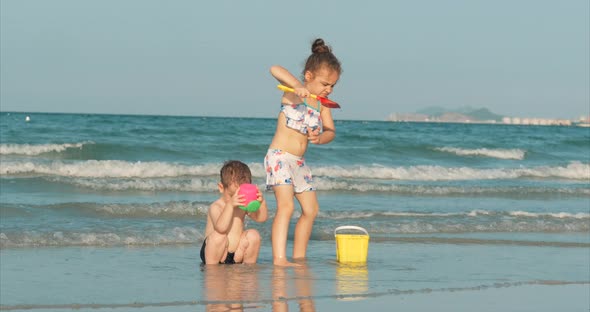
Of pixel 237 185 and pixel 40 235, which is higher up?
pixel 237 185

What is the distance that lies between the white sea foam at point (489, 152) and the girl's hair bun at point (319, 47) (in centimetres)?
2025

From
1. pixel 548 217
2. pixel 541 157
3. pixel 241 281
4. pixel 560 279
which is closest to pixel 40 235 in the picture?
pixel 241 281

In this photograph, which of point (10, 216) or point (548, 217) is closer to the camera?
point (10, 216)

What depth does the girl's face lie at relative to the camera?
274 inches

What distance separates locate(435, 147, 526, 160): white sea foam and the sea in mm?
6077

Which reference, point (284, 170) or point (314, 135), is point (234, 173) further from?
point (314, 135)

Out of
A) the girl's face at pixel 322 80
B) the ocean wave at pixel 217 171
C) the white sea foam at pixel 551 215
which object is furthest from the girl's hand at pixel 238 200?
the ocean wave at pixel 217 171

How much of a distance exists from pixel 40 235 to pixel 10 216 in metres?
1.74

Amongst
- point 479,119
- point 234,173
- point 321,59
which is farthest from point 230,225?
point 479,119

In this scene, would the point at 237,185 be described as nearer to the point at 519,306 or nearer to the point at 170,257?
the point at 170,257

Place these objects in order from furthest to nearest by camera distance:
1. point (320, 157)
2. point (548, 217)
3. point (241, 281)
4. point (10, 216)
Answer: point (320, 157) < point (548, 217) < point (10, 216) < point (241, 281)

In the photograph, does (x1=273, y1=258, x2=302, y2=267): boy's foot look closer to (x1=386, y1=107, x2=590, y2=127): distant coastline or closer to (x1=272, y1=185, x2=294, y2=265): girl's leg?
(x1=272, y1=185, x2=294, y2=265): girl's leg

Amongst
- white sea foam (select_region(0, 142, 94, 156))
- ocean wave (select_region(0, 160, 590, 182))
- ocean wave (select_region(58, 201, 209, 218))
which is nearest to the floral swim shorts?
ocean wave (select_region(58, 201, 209, 218))

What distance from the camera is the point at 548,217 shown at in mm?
11867
